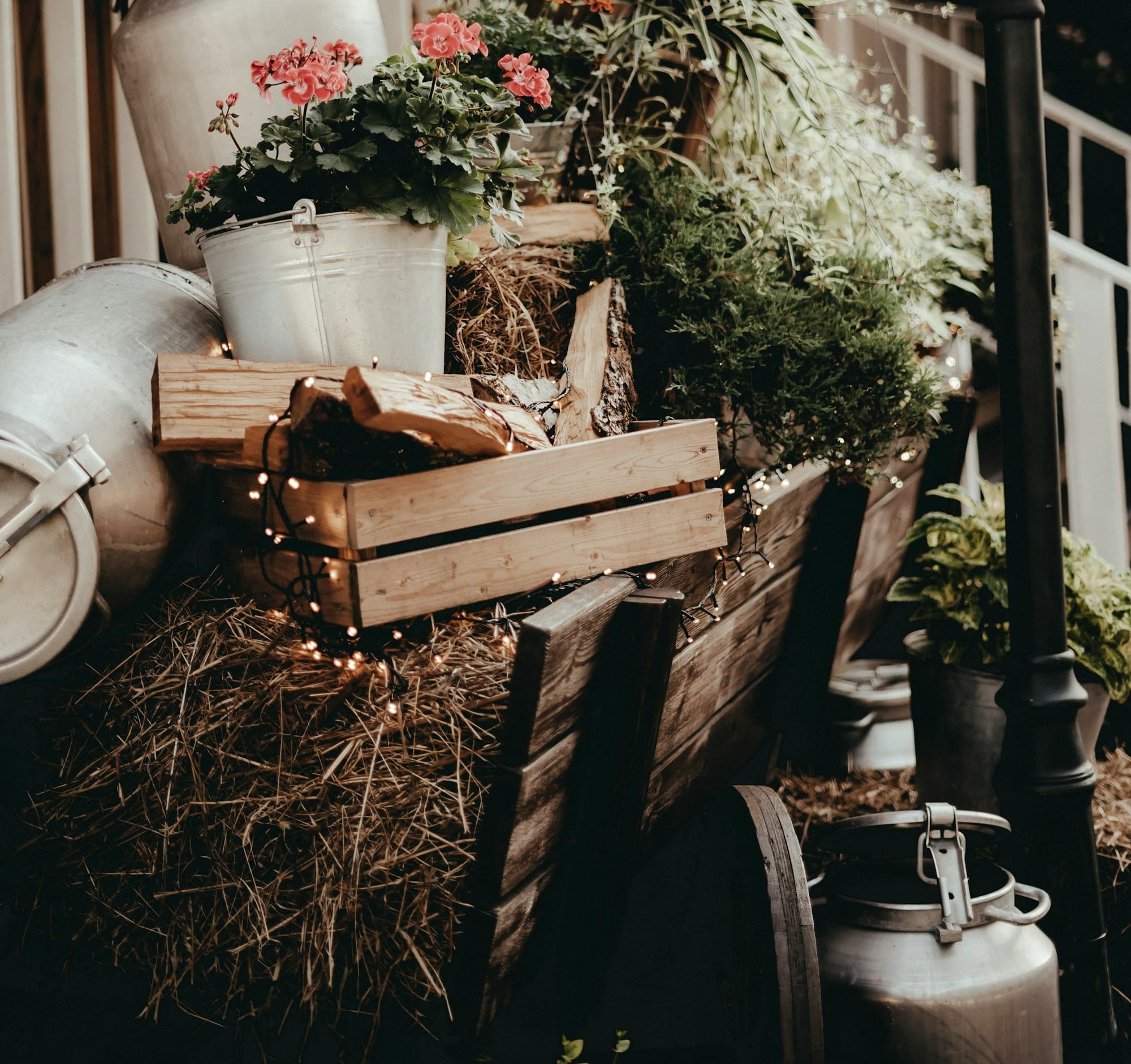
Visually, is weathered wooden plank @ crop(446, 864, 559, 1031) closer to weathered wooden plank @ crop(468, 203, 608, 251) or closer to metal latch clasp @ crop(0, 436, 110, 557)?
metal latch clasp @ crop(0, 436, 110, 557)

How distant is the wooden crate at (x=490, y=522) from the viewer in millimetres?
1600

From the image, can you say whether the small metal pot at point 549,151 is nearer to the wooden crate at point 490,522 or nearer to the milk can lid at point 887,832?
the wooden crate at point 490,522

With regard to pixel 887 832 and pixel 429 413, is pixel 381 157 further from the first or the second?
pixel 887 832

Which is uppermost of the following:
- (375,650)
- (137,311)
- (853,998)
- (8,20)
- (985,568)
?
(8,20)

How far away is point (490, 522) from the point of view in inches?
67.4

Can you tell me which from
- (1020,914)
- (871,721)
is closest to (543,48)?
(871,721)

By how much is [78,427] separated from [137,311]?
0.35m

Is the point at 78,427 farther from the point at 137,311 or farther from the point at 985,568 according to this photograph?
the point at 985,568

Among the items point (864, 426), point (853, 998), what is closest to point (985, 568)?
point (864, 426)

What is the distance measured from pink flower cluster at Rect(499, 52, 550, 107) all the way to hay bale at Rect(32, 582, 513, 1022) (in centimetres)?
102

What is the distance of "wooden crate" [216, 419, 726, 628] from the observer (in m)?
1.60

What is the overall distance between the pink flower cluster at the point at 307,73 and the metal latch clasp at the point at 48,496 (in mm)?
682

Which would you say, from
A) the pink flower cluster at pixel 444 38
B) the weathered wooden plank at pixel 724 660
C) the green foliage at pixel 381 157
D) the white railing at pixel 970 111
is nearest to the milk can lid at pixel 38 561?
the green foliage at pixel 381 157

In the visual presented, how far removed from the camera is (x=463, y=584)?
1.71m
